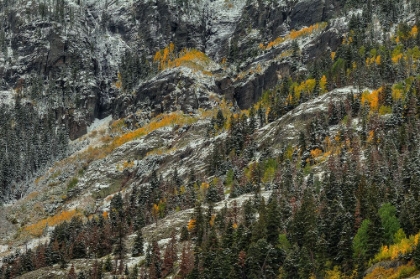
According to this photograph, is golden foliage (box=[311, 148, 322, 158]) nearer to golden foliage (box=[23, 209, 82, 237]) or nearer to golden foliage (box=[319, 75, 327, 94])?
golden foliage (box=[319, 75, 327, 94])

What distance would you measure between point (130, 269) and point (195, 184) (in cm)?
5451

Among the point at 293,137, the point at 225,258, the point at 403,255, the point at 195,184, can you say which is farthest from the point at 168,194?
the point at 403,255

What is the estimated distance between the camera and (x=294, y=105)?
19050cm

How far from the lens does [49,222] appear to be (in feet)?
599

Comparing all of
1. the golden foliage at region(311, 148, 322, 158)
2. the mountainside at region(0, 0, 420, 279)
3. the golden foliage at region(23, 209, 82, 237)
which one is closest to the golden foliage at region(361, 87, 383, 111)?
the mountainside at region(0, 0, 420, 279)

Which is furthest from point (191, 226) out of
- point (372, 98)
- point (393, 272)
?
point (372, 98)

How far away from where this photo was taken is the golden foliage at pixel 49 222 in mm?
176125

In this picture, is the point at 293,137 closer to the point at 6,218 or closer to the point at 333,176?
the point at 333,176

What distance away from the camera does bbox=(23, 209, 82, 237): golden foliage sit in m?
176

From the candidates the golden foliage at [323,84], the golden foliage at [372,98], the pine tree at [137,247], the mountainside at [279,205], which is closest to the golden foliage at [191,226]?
the mountainside at [279,205]

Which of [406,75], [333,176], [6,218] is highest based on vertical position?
[406,75]

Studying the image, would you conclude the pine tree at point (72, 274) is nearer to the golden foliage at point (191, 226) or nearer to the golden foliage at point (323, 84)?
the golden foliage at point (191, 226)

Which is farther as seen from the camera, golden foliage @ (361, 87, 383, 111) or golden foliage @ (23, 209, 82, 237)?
golden foliage @ (23, 209, 82, 237)

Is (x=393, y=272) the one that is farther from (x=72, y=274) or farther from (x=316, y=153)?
(x=316, y=153)
